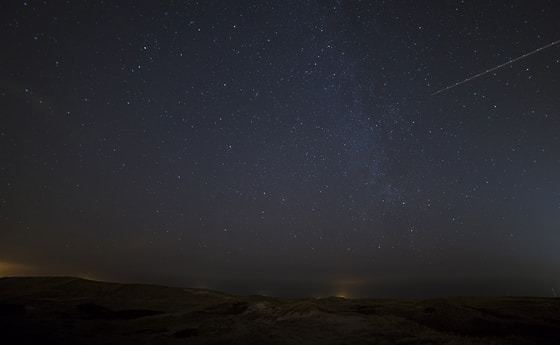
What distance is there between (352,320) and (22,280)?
21769 mm

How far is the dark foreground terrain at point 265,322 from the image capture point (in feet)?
28.6

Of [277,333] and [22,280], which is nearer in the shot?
[277,333]

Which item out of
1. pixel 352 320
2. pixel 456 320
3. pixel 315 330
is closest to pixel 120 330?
pixel 315 330

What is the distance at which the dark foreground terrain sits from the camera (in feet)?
28.6

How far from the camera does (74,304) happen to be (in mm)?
15055

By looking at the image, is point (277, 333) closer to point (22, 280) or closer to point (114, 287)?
point (114, 287)

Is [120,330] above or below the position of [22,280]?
below

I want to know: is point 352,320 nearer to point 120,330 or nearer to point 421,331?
point 421,331

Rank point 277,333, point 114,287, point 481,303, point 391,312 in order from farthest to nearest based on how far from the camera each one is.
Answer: point 114,287, point 481,303, point 391,312, point 277,333

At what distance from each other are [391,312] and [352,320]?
2.42 metres

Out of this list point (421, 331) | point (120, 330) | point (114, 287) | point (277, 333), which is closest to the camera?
point (421, 331)

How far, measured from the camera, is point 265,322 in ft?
40.0

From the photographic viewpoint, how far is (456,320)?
1014cm

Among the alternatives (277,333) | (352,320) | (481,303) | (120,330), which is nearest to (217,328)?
(277,333)
